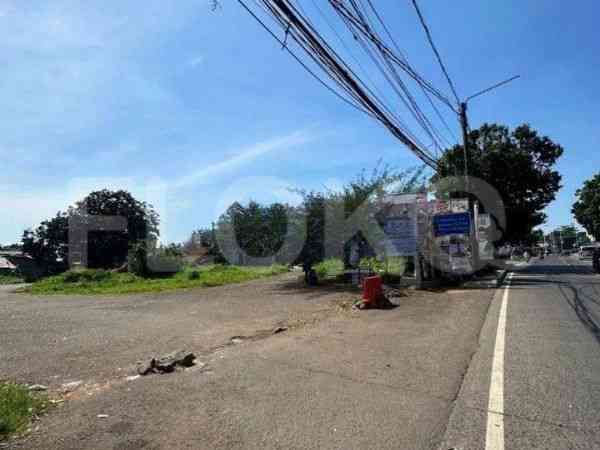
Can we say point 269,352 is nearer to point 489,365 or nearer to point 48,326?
point 489,365

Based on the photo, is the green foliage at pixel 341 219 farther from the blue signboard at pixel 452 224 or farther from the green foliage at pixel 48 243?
the green foliage at pixel 48 243

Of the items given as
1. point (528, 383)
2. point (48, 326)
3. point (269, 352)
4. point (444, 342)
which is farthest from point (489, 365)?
point (48, 326)

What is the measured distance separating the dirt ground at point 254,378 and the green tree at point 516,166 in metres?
24.1

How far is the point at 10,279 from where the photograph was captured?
166 ft

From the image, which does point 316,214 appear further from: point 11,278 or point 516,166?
point 11,278

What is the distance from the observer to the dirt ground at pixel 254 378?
12.8 feet

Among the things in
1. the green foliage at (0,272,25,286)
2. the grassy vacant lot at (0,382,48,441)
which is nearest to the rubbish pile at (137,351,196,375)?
the grassy vacant lot at (0,382,48,441)

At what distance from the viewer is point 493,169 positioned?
3291cm

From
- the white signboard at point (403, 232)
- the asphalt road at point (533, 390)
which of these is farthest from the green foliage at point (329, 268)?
the asphalt road at point (533, 390)

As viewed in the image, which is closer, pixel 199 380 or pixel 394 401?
pixel 394 401

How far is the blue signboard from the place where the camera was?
1841 cm

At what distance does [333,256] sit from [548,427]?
16.6 meters

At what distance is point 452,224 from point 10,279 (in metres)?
50.8

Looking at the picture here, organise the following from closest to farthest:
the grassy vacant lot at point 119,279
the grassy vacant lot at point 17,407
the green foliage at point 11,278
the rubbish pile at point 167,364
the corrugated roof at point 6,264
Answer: the grassy vacant lot at point 17,407 < the rubbish pile at point 167,364 < the grassy vacant lot at point 119,279 < the green foliage at point 11,278 < the corrugated roof at point 6,264
